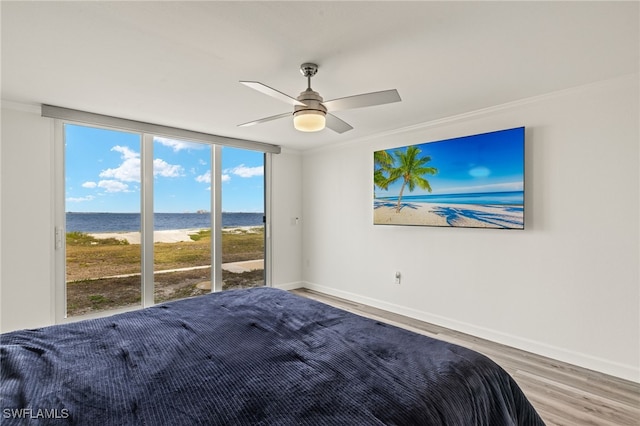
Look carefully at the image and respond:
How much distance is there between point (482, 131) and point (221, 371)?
3.33 meters

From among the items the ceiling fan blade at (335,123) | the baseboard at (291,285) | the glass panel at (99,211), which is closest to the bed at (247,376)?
the ceiling fan blade at (335,123)

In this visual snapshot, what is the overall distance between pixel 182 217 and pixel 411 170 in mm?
3516

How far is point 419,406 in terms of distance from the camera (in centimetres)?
110

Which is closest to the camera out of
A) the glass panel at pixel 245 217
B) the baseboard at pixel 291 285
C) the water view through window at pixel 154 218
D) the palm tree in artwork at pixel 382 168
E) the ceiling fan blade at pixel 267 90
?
the ceiling fan blade at pixel 267 90

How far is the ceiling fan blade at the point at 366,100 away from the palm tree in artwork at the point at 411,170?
1.83 m

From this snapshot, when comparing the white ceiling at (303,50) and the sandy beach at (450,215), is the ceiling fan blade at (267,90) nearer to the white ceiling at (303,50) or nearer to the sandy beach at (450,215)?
the white ceiling at (303,50)

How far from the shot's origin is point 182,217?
496cm

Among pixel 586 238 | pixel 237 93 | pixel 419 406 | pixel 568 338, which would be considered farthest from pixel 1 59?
pixel 568 338

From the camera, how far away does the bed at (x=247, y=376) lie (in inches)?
41.1

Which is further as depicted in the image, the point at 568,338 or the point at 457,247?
the point at 457,247

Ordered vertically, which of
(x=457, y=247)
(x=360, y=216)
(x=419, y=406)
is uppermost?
(x=360, y=216)

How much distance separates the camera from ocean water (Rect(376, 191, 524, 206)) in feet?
9.93

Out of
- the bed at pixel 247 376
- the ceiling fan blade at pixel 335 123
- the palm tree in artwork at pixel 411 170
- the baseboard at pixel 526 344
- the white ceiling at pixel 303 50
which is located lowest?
the baseboard at pixel 526 344

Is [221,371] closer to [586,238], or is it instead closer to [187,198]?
[586,238]
